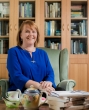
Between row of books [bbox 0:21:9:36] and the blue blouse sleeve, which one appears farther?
row of books [bbox 0:21:9:36]

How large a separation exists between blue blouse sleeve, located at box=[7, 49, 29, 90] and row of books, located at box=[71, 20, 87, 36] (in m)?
1.45

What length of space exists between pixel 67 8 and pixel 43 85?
5.61ft

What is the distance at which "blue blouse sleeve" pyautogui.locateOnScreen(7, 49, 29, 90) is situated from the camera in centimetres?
212

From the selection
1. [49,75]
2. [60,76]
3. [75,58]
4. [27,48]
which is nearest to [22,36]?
[27,48]

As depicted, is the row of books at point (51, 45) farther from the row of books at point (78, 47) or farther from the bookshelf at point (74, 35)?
the row of books at point (78, 47)

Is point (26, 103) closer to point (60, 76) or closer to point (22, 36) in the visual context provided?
point (22, 36)

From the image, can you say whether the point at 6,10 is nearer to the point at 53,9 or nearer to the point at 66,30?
the point at 53,9

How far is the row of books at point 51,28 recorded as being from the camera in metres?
3.48

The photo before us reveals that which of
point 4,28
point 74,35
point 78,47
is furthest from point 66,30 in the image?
point 4,28

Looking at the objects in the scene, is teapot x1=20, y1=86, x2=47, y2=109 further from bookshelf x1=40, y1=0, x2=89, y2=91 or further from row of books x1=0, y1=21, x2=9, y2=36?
row of books x1=0, y1=21, x2=9, y2=36

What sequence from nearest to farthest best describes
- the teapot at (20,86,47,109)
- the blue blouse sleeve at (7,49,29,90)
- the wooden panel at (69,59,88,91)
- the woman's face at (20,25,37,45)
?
the teapot at (20,86,47,109), the blue blouse sleeve at (7,49,29,90), the woman's face at (20,25,37,45), the wooden panel at (69,59,88,91)

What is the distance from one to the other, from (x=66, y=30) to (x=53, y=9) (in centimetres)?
38

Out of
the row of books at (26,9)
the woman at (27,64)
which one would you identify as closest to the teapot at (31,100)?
the woman at (27,64)

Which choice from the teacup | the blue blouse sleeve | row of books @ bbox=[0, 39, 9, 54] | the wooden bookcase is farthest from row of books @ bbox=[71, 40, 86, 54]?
the teacup
